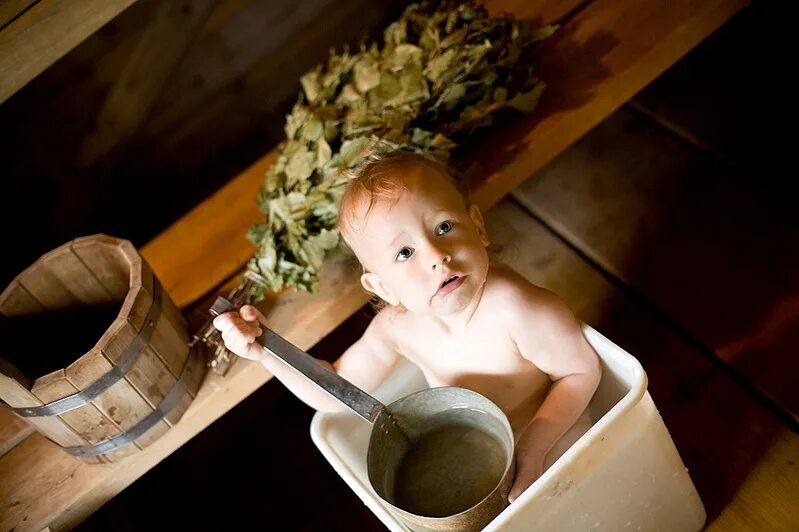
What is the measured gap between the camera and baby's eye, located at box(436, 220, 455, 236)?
112 centimetres

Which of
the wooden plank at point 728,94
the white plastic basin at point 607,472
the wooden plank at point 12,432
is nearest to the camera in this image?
the white plastic basin at point 607,472

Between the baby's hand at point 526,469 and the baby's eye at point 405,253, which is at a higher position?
the baby's eye at point 405,253

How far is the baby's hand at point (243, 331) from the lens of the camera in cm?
119

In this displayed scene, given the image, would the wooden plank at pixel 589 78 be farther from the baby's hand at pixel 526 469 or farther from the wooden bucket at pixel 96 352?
the wooden bucket at pixel 96 352

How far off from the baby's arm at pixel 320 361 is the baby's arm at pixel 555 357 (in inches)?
10.1

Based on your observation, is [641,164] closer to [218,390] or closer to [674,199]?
[674,199]

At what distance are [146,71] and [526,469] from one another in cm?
126

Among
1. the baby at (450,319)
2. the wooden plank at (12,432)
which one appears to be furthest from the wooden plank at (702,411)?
the wooden plank at (12,432)

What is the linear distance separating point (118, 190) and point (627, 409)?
1.41 metres

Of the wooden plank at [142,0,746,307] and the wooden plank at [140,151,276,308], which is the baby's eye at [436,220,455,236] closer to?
the wooden plank at [142,0,746,307]

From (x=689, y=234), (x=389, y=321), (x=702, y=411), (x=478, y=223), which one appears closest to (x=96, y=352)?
(x=389, y=321)

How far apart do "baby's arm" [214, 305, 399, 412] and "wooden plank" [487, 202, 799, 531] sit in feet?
1.64

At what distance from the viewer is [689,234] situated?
1.70 m

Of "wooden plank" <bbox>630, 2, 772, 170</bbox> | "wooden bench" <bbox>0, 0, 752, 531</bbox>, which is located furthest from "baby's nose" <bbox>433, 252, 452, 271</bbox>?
"wooden plank" <bbox>630, 2, 772, 170</bbox>
